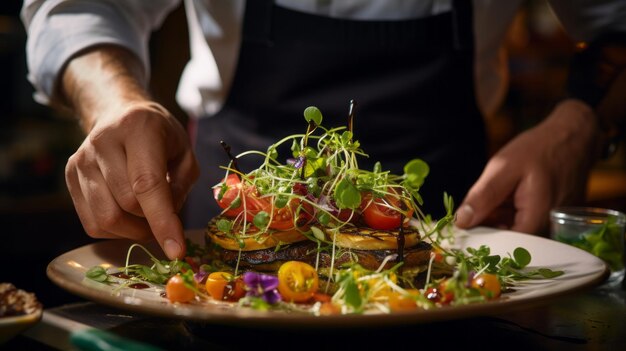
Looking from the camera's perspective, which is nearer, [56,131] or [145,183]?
[145,183]

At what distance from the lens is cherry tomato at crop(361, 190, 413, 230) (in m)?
1.32

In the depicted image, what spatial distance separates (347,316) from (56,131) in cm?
302

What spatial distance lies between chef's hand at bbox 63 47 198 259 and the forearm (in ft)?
0.45

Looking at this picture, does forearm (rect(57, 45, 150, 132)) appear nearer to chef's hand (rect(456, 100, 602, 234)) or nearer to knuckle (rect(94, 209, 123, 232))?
knuckle (rect(94, 209, 123, 232))

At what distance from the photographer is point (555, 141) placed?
1936 millimetres

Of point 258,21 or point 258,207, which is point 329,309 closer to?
point 258,207

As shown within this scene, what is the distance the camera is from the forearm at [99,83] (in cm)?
162

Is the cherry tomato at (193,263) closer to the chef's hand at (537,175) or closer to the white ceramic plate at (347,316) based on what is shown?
the white ceramic plate at (347,316)

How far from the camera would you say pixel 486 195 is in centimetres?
170

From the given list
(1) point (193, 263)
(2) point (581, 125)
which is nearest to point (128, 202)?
(1) point (193, 263)

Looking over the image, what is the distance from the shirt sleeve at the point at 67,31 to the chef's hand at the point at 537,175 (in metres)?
0.94

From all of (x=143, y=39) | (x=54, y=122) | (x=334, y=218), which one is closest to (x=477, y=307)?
(x=334, y=218)

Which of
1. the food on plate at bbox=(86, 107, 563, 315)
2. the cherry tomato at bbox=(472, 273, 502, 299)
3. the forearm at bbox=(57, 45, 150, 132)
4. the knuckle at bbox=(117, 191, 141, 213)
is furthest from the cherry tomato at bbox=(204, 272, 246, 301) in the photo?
the forearm at bbox=(57, 45, 150, 132)

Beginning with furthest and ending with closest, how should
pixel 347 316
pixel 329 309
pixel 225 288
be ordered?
1. pixel 225 288
2. pixel 329 309
3. pixel 347 316
